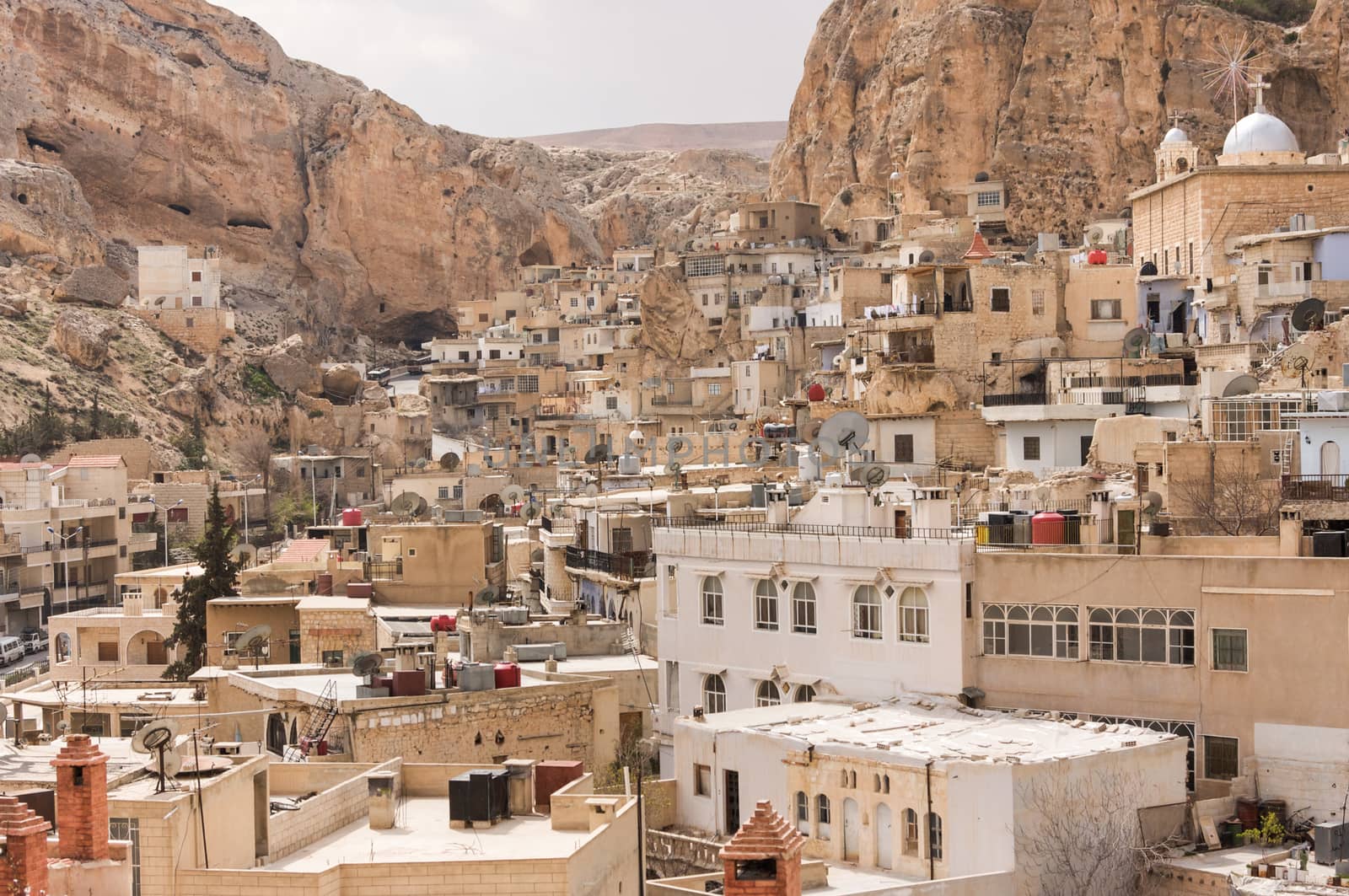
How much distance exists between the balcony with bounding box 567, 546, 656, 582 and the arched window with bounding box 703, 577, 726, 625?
4821 millimetres

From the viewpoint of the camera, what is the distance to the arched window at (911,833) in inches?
772

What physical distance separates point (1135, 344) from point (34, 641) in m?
28.6

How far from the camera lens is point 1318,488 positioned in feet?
85.5

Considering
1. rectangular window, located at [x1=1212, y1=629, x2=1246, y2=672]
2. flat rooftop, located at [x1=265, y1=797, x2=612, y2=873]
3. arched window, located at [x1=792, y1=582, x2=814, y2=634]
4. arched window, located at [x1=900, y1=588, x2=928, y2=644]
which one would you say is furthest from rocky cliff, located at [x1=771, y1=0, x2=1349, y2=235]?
flat rooftop, located at [x1=265, y1=797, x2=612, y2=873]

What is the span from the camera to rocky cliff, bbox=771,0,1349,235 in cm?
6606

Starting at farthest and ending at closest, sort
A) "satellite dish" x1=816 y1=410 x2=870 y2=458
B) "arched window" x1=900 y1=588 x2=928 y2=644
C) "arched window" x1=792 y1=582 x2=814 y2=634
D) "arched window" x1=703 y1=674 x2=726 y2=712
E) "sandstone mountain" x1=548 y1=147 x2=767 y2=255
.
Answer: "sandstone mountain" x1=548 y1=147 x2=767 y2=255, "satellite dish" x1=816 y1=410 x2=870 y2=458, "arched window" x1=703 y1=674 x2=726 y2=712, "arched window" x1=792 y1=582 x2=814 y2=634, "arched window" x1=900 y1=588 x2=928 y2=644

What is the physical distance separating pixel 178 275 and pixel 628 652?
65.2m

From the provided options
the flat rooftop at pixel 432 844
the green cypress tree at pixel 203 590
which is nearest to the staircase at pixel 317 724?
the flat rooftop at pixel 432 844

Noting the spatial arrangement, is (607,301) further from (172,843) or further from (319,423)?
(172,843)

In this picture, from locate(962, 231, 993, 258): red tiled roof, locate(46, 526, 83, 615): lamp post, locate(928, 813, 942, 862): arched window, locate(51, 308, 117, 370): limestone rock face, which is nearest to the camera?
locate(928, 813, 942, 862): arched window

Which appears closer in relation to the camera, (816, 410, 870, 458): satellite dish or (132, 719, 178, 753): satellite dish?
(132, 719, 178, 753): satellite dish

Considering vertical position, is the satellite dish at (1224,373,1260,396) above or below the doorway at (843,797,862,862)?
above

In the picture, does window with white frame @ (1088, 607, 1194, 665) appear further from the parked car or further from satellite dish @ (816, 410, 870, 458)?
the parked car

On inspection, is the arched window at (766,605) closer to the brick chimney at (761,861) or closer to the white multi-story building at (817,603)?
the white multi-story building at (817,603)
